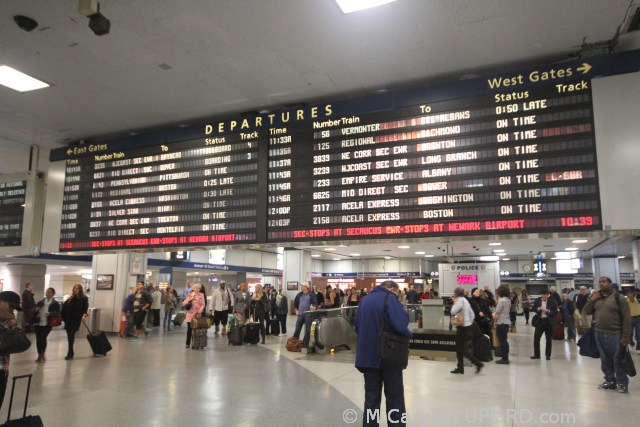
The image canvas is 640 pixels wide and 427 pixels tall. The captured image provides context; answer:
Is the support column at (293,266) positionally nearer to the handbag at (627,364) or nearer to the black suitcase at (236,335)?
the black suitcase at (236,335)

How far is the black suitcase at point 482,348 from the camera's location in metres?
9.69

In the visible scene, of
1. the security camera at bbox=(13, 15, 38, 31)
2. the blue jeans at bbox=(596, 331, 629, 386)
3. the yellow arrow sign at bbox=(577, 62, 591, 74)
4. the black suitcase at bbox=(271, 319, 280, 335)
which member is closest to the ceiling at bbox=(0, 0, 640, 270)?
the security camera at bbox=(13, 15, 38, 31)

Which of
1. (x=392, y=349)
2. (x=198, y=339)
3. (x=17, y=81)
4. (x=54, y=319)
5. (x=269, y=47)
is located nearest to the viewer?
(x=392, y=349)

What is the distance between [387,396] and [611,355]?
15.8ft

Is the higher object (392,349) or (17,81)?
(17,81)

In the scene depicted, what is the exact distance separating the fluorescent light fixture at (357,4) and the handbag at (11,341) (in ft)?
15.5

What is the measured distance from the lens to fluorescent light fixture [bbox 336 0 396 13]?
4871 mm

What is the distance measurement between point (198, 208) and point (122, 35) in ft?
10.3

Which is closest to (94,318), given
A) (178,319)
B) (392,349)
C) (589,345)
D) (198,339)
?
(178,319)

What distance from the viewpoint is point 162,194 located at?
8258 millimetres

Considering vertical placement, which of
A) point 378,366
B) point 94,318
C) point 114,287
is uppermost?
point 114,287

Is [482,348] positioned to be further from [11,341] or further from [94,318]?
[94,318]

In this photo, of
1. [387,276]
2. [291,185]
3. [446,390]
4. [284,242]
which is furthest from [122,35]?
[387,276]

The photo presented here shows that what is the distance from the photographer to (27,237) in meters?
9.24
